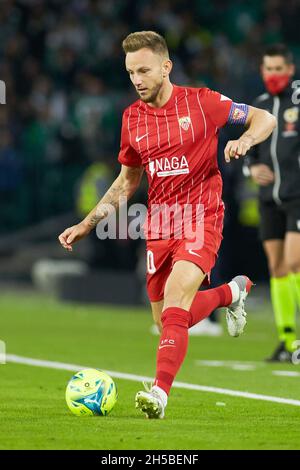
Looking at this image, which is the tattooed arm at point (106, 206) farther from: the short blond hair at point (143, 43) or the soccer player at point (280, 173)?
the soccer player at point (280, 173)

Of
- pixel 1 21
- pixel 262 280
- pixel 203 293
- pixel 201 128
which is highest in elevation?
pixel 1 21

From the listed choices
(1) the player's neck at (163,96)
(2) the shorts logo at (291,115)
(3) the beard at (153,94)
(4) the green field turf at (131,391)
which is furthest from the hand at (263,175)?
(3) the beard at (153,94)

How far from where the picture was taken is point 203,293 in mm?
8469

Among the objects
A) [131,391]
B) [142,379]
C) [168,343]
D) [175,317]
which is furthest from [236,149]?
[142,379]

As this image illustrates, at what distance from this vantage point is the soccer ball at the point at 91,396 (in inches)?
306

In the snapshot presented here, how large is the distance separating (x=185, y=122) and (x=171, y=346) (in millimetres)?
1431

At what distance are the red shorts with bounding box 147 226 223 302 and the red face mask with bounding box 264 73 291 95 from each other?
349 centimetres

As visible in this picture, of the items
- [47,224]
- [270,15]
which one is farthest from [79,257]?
[270,15]

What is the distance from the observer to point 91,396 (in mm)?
7766

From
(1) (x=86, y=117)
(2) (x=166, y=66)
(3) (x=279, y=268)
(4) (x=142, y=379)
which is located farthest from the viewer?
(1) (x=86, y=117)

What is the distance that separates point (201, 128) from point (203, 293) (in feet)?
3.47

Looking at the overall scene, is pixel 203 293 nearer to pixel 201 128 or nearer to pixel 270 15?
pixel 201 128

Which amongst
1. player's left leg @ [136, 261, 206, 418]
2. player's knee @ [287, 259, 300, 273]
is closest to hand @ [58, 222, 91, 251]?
player's left leg @ [136, 261, 206, 418]

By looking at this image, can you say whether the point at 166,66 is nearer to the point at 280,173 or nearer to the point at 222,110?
the point at 222,110
